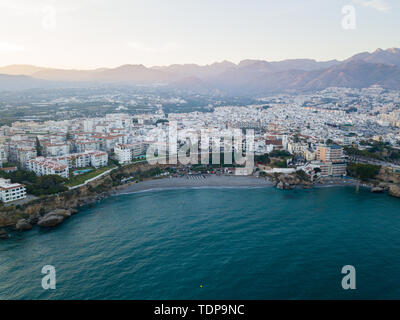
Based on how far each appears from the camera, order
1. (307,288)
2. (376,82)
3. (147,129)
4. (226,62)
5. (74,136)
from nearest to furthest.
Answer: (307,288)
(74,136)
(147,129)
(376,82)
(226,62)

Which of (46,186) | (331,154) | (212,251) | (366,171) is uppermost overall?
(331,154)

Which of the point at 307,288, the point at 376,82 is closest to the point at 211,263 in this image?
the point at 307,288

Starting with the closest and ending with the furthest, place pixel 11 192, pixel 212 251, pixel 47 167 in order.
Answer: pixel 212 251, pixel 11 192, pixel 47 167

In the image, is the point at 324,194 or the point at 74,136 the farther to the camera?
the point at 74,136

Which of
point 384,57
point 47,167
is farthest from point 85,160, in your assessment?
point 384,57

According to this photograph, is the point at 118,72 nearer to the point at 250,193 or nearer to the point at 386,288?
the point at 250,193

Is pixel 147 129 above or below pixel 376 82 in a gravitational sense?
below

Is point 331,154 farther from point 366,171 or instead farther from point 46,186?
point 46,186
